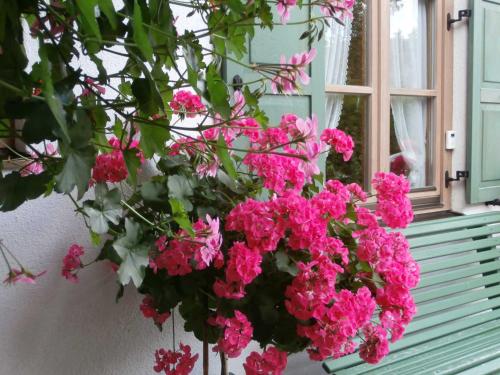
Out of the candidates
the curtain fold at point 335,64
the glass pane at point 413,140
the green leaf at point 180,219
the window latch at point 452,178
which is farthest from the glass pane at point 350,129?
the green leaf at point 180,219

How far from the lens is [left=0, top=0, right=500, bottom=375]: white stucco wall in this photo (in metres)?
1.47

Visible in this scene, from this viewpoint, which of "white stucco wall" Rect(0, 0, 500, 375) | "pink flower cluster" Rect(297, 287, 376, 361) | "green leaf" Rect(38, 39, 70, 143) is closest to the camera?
"green leaf" Rect(38, 39, 70, 143)

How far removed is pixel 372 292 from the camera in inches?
52.5

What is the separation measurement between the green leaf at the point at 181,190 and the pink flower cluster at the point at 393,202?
1.88 ft

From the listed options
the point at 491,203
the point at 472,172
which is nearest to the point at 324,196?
the point at 472,172

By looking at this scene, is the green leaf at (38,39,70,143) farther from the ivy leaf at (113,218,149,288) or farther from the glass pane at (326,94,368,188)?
the glass pane at (326,94,368,188)

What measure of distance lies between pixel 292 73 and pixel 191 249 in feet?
1.49

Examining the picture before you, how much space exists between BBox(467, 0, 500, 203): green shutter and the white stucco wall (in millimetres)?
1981

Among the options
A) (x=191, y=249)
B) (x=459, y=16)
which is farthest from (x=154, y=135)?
(x=459, y=16)

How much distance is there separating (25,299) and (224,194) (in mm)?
728

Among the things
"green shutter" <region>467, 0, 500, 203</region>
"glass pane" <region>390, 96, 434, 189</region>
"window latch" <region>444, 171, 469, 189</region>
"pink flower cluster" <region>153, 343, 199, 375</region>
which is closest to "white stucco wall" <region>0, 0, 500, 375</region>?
"pink flower cluster" <region>153, 343, 199, 375</region>

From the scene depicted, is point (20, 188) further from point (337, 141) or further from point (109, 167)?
point (337, 141)

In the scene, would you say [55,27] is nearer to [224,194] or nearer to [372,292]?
[224,194]

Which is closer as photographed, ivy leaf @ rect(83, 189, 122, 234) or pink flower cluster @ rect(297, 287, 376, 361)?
ivy leaf @ rect(83, 189, 122, 234)
